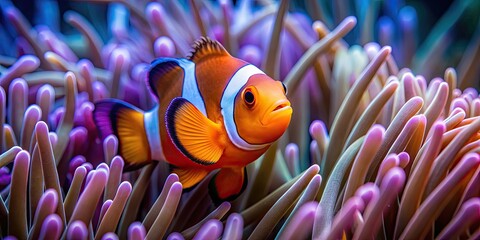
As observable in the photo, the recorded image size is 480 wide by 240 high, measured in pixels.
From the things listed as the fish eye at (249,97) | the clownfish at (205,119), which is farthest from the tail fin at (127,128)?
the fish eye at (249,97)

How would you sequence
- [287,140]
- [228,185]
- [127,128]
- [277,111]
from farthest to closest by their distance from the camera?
1. [287,140]
2. [127,128]
3. [228,185]
4. [277,111]

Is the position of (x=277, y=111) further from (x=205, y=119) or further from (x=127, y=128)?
(x=127, y=128)

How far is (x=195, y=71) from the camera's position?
1068 millimetres

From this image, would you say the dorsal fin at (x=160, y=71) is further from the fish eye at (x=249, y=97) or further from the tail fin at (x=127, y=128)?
the fish eye at (x=249, y=97)

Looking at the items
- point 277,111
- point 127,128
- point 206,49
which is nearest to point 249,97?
point 277,111

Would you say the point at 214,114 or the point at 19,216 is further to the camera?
the point at 214,114

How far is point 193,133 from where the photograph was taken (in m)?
0.97

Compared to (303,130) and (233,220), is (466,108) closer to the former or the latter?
(303,130)

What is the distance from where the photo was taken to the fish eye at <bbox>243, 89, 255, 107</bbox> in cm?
94

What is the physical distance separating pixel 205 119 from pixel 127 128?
25 centimetres

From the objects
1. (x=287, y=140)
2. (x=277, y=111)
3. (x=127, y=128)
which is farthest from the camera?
(x=287, y=140)

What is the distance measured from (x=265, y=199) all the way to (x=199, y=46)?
36cm

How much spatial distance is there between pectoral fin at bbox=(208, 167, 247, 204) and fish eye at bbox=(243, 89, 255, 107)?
166 millimetres

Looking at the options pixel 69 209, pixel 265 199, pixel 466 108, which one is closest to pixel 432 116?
pixel 466 108
